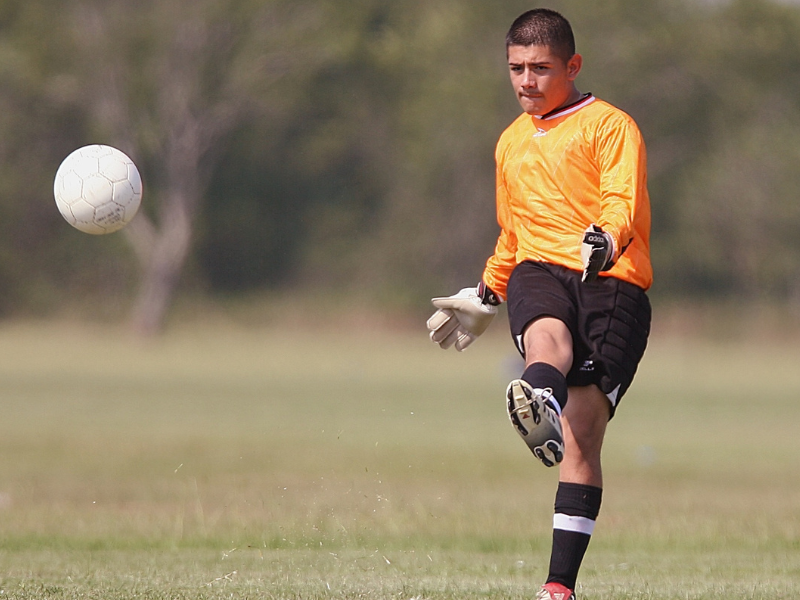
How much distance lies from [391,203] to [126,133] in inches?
363

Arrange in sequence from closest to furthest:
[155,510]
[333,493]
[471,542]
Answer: [471,542] < [155,510] < [333,493]

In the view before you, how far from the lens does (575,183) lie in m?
5.21

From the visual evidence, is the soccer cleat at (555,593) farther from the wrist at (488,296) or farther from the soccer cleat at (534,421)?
the wrist at (488,296)

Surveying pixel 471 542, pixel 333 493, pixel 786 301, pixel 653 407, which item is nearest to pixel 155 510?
pixel 333 493

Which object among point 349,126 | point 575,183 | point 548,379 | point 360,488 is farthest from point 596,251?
point 349,126

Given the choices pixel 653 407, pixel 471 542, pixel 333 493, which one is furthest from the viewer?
pixel 653 407

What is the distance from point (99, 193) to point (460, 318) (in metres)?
1.99

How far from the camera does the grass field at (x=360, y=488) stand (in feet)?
20.1

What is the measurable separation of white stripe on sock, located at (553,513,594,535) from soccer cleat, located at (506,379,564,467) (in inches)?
29.1

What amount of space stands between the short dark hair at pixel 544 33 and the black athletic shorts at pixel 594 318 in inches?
32.9

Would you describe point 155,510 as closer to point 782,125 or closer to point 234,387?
point 234,387

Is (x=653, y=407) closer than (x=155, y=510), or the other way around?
(x=155, y=510)

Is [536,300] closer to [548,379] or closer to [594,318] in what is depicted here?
[594,318]

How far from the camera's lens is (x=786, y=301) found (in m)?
40.6
